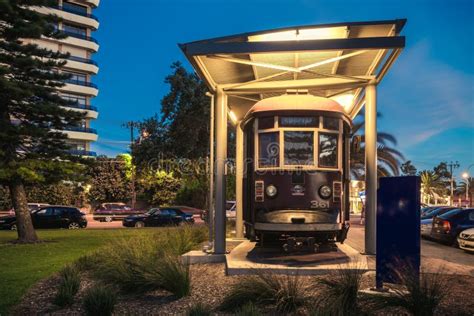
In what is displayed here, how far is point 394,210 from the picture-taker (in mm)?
6672

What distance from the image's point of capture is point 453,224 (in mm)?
16438

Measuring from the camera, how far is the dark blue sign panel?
647cm

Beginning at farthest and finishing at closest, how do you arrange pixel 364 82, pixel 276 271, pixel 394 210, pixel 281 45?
pixel 364 82, pixel 281 45, pixel 276 271, pixel 394 210

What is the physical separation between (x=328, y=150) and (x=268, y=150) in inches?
47.1

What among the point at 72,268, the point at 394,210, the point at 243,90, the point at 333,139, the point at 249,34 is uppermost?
the point at 249,34

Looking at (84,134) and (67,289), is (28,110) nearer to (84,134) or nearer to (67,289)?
(67,289)

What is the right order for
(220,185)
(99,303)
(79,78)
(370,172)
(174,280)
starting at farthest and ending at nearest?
(79,78) → (370,172) → (220,185) → (174,280) → (99,303)

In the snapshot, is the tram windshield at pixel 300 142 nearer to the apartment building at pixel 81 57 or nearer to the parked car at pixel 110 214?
the parked car at pixel 110 214

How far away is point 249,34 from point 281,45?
1241 mm

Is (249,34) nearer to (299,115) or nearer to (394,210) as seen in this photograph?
(299,115)

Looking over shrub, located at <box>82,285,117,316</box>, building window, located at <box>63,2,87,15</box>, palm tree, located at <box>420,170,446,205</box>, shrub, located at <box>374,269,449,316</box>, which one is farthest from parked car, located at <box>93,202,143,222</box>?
palm tree, located at <box>420,170,446,205</box>

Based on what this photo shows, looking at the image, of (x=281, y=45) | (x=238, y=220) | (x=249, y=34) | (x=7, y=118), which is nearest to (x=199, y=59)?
(x=249, y=34)

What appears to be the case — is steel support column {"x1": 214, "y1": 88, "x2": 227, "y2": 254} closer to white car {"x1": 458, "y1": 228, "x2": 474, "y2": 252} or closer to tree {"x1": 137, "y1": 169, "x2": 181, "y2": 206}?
white car {"x1": 458, "y1": 228, "x2": 474, "y2": 252}

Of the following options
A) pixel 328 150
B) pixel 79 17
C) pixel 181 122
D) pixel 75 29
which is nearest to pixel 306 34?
pixel 328 150
